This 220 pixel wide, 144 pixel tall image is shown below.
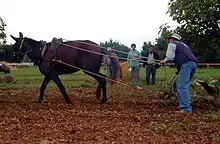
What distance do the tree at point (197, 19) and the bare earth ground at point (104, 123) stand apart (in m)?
5.27

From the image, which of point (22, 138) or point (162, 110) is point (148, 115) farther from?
point (22, 138)

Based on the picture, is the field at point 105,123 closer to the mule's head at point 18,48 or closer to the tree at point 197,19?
the mule's head at point 18,48

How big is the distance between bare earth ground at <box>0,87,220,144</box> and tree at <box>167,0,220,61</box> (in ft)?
17.3

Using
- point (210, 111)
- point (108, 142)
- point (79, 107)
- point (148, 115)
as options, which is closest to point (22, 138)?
point (108, 142)

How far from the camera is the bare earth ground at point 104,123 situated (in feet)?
23.0

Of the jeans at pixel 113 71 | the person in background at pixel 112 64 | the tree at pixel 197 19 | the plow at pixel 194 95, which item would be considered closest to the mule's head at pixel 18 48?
the person in background at pixel 112 64

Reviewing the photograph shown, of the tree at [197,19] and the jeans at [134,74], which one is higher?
the tree at [197,19]

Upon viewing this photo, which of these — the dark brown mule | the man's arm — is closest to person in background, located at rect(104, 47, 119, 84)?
the dark brown mule

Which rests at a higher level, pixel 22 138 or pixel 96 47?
pixel 96 47

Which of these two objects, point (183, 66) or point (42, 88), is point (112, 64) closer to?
point (42, 88)

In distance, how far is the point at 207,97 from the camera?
10930 mm

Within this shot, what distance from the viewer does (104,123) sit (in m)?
8.35

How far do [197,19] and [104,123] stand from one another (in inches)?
356

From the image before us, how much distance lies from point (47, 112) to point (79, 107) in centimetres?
125
